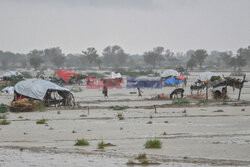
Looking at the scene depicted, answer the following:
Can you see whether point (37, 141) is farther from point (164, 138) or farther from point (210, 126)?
point (210, 126)

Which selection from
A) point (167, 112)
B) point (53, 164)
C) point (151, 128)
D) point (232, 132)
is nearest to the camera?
point (53, 164)

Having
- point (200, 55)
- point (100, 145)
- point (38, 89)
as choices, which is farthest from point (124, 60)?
point (100, 145)

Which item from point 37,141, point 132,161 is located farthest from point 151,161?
point 37,141

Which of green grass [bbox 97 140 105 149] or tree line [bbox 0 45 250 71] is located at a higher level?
tree line [bbox 0 45 250 71]

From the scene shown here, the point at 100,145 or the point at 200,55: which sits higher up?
the point at 200,55

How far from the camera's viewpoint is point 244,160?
12000 millimetres

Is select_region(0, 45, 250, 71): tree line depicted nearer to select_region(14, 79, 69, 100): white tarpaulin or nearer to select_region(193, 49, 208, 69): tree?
select_region(193, 49, 208, 69): tree

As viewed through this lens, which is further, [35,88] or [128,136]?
[35,88]

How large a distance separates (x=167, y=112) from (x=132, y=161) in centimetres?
1239

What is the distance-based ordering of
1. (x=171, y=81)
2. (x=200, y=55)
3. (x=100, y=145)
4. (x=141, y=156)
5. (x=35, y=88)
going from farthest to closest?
(x=200, y=55)
(x=171, y=81)
(x=35, y=88)
(x=100, y=145)
(x=141, y=156)

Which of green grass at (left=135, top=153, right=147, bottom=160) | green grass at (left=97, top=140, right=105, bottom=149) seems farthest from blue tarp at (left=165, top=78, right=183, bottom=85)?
green grass at (left=135, top=153, right=147, bottom=160)

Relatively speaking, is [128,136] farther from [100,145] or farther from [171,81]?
[171,81]

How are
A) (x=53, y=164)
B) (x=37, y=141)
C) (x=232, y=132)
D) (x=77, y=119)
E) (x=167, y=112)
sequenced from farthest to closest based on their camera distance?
1. (x=167, y=112)
2. (x=77, y=119)
3. (x=232, y=132)
4. (x=37, y=141)
5. (x=53, y=164)

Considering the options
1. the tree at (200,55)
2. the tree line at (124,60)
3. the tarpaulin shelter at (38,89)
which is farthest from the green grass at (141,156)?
the tree at (200,55)
